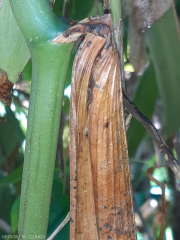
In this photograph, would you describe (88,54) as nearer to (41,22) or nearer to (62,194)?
(41,22)

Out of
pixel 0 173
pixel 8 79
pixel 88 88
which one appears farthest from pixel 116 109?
pixel 0 173

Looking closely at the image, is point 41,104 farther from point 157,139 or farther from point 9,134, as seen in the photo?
point 9,134

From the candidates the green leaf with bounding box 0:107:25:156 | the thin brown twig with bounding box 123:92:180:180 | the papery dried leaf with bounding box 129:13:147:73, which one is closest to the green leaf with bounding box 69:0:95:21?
the papery dried leaf with bounding box 129:13:147:73

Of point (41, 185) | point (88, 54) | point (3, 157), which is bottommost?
point (41, 185)

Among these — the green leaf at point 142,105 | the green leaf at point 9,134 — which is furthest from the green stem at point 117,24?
the green leaf at point 9,134

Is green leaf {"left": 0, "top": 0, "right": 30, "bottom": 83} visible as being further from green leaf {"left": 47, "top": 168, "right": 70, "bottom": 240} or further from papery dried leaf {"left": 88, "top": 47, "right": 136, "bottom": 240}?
green leaf {"left": 47, "top": 168, "right": 70, "bottom": 240}
